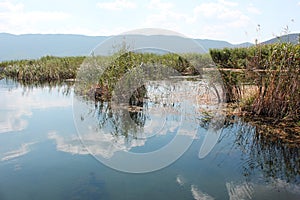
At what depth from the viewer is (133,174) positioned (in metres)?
3.85

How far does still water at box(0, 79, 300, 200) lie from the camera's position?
3363 mm

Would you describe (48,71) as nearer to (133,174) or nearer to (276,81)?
(276,81)

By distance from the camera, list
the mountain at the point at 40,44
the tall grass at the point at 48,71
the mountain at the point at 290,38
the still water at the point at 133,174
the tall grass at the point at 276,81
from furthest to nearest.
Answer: the mountain at the point at 40,44
the tall grass at the point at 48,71
the mountain at the point at 290,38
the tall grass at the point at 276,81
the still water at the point at 133,174

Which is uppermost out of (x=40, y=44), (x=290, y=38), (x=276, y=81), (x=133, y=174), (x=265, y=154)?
(x=40, y=44)

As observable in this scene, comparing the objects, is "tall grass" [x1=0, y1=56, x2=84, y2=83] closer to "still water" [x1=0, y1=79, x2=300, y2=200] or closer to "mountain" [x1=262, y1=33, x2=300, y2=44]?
"still water" [x1=0, y1=79, x2=300, y2=200]

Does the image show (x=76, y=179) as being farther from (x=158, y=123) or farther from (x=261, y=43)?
(x=261, y=43)


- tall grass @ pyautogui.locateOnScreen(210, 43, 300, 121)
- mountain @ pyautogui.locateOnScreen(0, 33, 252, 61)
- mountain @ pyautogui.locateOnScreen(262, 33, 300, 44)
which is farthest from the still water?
mountain @ pyautogui.locateOnScreen(0, 33, 252, 61)

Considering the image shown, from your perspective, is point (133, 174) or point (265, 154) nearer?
point (133, 174)

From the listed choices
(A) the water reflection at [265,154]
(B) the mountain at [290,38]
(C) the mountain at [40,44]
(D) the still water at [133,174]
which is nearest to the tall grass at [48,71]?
(D) the still water at [133,174]

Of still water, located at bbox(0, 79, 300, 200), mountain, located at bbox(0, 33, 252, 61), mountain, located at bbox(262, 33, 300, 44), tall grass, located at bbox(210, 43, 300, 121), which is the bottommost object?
still water, located at bbox(0, 79, 300, 200)

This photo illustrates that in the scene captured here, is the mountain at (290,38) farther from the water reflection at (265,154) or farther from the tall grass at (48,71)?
the tall grass at (48,71)

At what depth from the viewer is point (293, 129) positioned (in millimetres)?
5414

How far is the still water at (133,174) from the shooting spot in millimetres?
3363

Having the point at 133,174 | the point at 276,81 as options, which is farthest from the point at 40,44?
the point at 133,174
